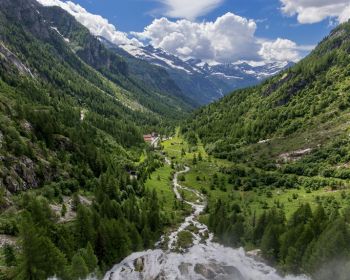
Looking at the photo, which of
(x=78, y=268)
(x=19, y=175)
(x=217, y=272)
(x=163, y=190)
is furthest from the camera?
(x=163, y=190)

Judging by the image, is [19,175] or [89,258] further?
[19,175]

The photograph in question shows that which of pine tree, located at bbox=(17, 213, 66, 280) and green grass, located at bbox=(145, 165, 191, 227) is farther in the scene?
green grass, located at bbox=(145, 165, 191, 227)

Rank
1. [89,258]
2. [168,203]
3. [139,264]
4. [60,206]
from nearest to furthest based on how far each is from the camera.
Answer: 1. [89,258]
2. [139,264]
3. [60,206]
4. [168,203]

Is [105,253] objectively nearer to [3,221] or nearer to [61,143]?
[3,221]

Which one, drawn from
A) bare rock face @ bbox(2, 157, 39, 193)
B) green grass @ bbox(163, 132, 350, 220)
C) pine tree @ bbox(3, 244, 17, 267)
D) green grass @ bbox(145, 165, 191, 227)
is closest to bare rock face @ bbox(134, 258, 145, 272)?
green grass @ bbox(145, 165, 191, 227)

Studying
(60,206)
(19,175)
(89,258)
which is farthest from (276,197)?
(19,175)

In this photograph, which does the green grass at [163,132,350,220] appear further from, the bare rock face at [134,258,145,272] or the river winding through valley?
the bare rock face at [134,258,145,272]

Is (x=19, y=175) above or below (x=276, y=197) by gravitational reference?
above

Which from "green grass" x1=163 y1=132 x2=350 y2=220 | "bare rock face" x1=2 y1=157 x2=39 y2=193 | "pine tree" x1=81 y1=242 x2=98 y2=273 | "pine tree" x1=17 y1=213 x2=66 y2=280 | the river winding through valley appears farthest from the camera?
"green grass" x1=163 y1=132 x2=350 y2=220

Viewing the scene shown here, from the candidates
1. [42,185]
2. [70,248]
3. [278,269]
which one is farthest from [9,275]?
[278,269]

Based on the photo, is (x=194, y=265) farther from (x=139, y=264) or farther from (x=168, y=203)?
(x=168, y=203)
